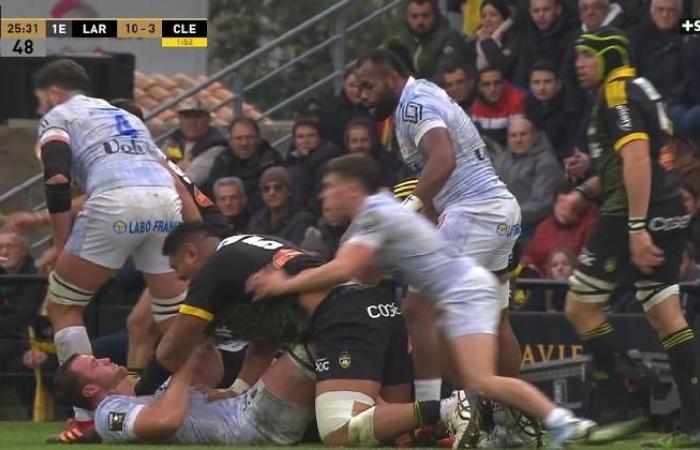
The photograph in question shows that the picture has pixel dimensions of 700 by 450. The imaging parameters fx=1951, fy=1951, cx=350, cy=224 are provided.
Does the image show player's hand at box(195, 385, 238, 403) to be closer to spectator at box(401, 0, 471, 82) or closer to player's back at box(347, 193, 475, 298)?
player's back at box(347, 193, 475, 298)

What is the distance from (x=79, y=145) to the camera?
12062mm

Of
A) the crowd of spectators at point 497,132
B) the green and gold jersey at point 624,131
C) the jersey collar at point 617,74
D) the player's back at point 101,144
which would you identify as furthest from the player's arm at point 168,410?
the crowd of spectators at point 497,132

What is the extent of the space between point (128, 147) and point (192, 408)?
225cm

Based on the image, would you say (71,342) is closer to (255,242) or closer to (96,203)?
(96,203)

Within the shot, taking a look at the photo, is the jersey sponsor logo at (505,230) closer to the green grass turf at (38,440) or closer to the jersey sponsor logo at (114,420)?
the green grass turf at (38,440)

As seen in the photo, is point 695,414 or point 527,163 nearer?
point 695,414

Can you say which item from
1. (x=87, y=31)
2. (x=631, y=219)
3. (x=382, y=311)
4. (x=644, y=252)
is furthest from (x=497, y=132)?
(x=382, y=311)

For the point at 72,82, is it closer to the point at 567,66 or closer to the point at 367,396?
the point at 367,396

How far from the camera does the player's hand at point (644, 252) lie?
10.7 metres

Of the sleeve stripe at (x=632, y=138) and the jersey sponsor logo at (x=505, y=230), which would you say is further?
the jersey sponsor logo at (x=505, y=230)

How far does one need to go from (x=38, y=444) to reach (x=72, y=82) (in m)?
2.51

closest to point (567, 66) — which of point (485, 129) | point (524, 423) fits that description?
point (485, 129)

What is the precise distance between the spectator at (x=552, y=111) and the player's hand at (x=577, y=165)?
1.82 ft

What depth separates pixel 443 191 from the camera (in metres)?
11.2
